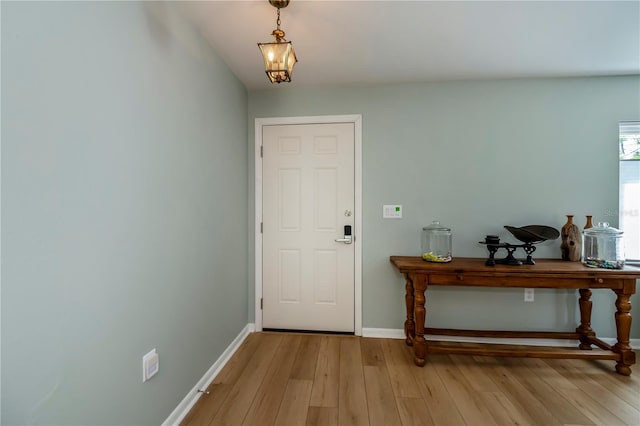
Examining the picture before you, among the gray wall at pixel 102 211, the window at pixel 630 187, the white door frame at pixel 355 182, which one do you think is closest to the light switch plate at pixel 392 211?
the white door frame at pixel 355 182

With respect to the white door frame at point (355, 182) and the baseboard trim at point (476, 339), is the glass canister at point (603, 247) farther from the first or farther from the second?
the white door frame at point (355, 182)

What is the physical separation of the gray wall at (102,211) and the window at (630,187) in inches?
145

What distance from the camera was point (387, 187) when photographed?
261 cm

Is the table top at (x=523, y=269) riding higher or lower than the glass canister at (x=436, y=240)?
lower

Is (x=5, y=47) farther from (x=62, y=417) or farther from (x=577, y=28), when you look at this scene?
(x=577, y=28)

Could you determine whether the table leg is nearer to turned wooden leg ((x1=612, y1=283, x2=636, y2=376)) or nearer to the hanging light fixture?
turned wooden leg ((x1=612, y1=283, x2=636, y2=376))

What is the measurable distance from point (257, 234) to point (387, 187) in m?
1.39

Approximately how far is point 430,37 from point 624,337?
269cm

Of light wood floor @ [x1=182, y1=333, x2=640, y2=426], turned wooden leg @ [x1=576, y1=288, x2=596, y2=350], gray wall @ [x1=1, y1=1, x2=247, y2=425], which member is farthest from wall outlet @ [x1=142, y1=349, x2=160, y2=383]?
turned wooden leg @ [x1=576, y1=288, x2=596, y2=350]

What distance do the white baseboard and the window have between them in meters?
3.67

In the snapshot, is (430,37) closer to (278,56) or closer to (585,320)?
(278,56)

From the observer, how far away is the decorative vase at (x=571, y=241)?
2.34 meters

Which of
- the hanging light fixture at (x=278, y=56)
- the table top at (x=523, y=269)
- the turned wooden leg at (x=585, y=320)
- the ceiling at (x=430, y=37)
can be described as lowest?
the turned wooden leg at (x=585, y=320)

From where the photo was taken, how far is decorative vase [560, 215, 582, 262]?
234cm
